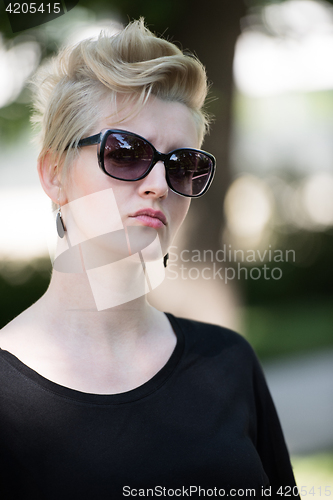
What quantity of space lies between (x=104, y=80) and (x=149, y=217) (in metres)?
0.49

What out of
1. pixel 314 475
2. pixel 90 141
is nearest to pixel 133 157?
pixel 90 141

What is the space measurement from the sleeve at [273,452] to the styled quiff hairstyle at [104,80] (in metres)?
1.22

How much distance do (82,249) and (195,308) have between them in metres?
2.57

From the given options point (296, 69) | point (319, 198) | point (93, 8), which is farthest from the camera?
point (319, 198)

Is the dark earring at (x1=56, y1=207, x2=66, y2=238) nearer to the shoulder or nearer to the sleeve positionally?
the shoulder

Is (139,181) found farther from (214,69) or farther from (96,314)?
(214,69)

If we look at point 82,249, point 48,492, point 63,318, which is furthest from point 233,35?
point 48,492

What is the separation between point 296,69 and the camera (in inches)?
149

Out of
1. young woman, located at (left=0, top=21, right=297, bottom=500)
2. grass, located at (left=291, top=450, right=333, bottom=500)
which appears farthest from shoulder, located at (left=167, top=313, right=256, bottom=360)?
grass, located at (left=291, top=450, right=333, bottom=500)

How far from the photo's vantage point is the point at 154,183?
1373mm

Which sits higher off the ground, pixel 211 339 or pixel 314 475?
pixel 211 339

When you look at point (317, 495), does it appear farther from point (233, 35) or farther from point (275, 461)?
point (233, 35)

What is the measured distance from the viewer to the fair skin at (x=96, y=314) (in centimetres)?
132

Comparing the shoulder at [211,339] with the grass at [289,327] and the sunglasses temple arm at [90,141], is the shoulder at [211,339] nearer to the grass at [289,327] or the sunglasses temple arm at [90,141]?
the sunglasses temple arm at [90,141]
